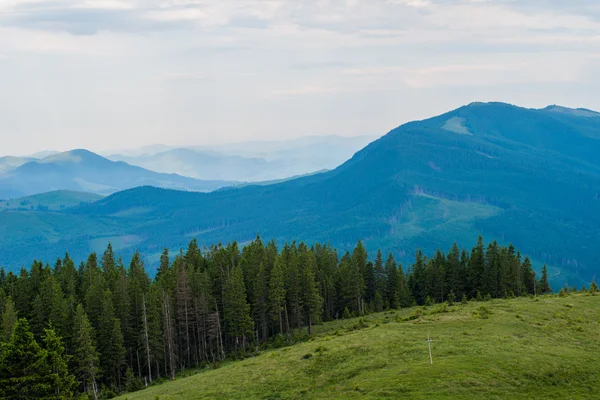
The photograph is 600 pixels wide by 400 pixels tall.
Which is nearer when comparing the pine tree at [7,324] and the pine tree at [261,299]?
the pine tree at [7,324]

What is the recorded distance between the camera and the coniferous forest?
239 ft

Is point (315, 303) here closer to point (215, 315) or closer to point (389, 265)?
point (215, 315)

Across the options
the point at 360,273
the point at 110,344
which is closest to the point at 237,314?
the point at 110,344

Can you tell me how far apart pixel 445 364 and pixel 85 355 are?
50946 mm

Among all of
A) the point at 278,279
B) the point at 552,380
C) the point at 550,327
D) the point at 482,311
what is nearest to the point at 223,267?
the point at 278,279

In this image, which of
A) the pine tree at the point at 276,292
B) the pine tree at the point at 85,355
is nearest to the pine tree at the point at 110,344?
the pine tree at the point at 85,355

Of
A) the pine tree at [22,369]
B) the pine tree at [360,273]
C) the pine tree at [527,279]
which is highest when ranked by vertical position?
the pine tree at [22,369]

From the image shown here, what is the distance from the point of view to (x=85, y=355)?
74375 mm

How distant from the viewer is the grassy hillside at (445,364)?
41312mm

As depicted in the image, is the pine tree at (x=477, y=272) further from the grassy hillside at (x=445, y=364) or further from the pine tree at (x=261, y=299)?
the grassy hillside at (x=445, y=364)

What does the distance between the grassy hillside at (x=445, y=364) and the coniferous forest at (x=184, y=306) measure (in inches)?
610

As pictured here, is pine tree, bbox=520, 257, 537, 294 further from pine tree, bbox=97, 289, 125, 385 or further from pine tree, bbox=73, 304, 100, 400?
pine tree, bbox=73, 304, 100, 400

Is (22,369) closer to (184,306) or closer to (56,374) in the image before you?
(56,374)

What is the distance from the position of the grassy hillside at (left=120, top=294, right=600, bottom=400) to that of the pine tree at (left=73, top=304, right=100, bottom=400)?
586 inches
